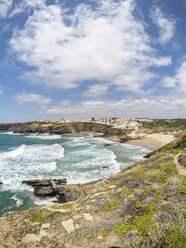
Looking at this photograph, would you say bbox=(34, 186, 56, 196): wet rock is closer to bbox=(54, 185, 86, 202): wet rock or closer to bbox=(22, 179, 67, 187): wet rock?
bbox=(54, 185, 86, 202): wet rock

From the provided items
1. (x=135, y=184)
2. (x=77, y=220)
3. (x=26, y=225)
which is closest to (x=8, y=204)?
(x=26, y=225)

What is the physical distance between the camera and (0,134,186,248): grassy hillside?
13.6ft

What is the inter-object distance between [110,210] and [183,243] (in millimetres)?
3083

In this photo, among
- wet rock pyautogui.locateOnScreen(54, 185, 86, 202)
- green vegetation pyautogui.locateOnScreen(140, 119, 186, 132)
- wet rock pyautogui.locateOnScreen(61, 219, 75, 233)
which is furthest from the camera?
green vegetation pyautogui.locateOnScreen(140, 119, 186, 132)

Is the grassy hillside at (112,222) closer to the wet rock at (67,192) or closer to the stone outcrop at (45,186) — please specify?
the wet rock at (67,192)

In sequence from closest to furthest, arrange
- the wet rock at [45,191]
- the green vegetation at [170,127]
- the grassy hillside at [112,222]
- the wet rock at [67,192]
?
1. the grassy hillside at [112,222]
2. the wet rock at [67,192]
3. the wet rock at [45,191]
4. the green vegetation at [170,127]

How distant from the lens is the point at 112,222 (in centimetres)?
519

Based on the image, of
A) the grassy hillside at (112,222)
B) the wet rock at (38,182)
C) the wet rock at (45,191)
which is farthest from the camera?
the wet rock at (38,182)

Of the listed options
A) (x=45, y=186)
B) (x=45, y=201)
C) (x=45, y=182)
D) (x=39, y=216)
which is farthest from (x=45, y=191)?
(x=39, y=216)

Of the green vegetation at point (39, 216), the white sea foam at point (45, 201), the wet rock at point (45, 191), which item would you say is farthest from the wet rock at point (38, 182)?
the green vegetation at point (39, 216)

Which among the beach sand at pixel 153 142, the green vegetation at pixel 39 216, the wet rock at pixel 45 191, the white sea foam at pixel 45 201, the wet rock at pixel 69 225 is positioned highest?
the wet rock at pixel 69 225

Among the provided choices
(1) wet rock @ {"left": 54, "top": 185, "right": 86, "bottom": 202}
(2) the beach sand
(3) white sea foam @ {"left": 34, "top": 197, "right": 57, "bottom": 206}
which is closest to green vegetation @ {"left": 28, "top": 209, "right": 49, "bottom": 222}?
(1) wet rock @ {"left": 54, "top": 185, "right": 86, "bottom": 202}

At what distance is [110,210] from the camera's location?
6172 mm

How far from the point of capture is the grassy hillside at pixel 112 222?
4.15m
